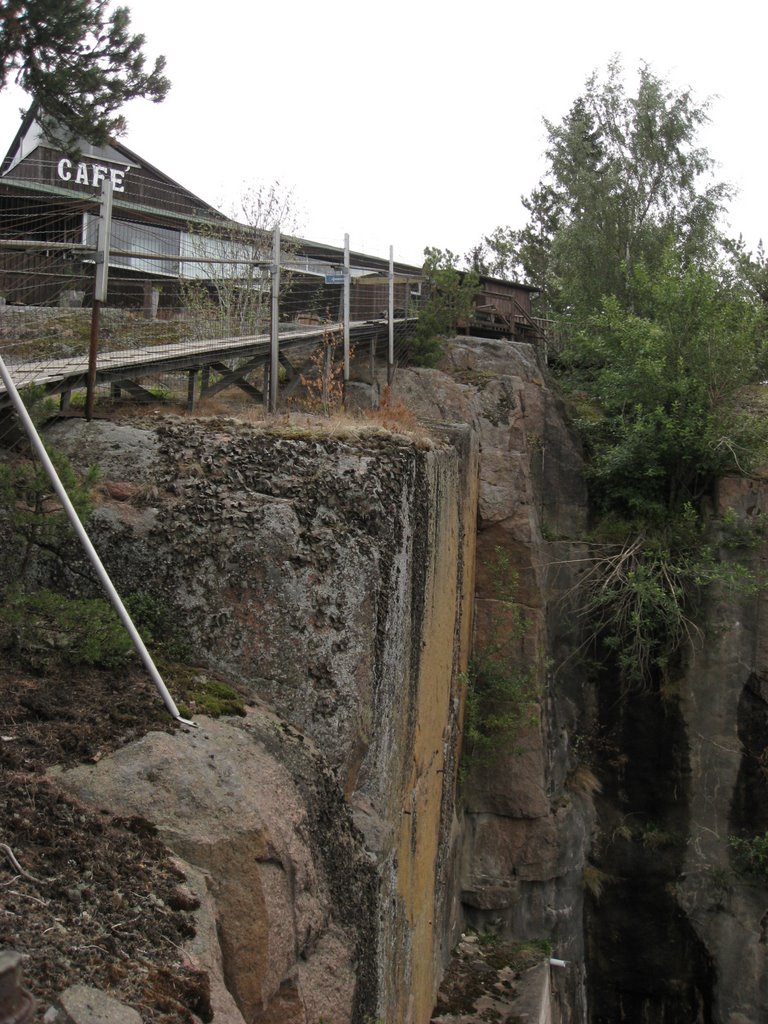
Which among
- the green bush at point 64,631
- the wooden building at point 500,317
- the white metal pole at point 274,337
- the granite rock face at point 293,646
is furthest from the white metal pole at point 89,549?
the wooden building at point 500,317

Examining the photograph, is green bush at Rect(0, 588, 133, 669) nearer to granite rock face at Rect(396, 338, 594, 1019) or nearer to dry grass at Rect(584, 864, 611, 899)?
granite rock face at Rect(396, 338, 594, 1019)

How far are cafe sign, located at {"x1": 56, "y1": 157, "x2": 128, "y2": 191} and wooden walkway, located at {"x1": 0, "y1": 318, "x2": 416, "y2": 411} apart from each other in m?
10.7

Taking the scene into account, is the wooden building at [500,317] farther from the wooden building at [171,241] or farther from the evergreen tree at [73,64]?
the evergreen tree at [73,64]

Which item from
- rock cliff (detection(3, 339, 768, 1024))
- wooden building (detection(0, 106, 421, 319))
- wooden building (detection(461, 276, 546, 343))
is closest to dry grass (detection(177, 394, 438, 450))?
rock cliff (detection(3, 339, 768, 1024))

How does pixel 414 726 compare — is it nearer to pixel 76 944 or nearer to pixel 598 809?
pixel 76 944

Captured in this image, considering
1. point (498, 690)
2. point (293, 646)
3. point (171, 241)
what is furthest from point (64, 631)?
point (171, 241)

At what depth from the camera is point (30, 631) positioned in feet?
20.8

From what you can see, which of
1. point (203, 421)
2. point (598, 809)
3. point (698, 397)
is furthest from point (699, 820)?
point (203, 421)

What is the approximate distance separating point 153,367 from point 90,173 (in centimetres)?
1457

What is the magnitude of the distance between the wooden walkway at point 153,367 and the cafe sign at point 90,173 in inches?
420

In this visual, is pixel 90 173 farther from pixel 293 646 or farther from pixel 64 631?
pixel 64 631

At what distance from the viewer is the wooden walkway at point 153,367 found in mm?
8148

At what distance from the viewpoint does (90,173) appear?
857 inches

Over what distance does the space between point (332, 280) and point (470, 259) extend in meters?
20.7
